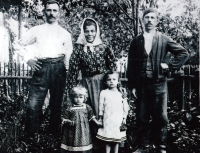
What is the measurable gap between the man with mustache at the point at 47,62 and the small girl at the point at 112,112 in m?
0.65

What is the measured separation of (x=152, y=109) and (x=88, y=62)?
1189 mm

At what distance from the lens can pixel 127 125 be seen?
405cm

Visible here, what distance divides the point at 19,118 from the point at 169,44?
2.54 meters

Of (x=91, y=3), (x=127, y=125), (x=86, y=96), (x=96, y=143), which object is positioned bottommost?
(x=96, y=143)

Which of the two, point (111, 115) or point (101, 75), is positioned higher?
point (101, 75)

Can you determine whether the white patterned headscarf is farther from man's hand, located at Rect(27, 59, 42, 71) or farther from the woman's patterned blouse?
man's hand, located at Rect(27, 59, 42, 71)

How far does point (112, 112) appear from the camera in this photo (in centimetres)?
394

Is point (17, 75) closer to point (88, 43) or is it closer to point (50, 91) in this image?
point (50, 91)

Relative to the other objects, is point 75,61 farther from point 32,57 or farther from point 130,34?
point 130,34

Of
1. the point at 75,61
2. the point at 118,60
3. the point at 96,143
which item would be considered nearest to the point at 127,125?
the point at 96,143

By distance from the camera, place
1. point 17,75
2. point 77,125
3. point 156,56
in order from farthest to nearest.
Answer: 1. point 17,75
2. point 156,56
3. point 77,125

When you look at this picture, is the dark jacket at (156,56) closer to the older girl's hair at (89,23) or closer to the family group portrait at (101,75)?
the family group portrait at (101,75)

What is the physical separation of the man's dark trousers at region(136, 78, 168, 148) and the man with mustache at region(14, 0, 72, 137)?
3.96 feet

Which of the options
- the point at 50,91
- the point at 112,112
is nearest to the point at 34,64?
the point at 50,91
